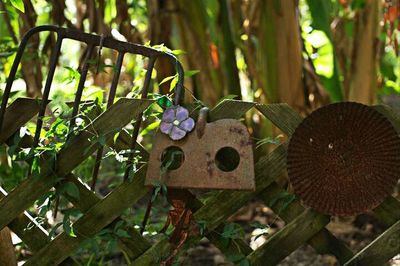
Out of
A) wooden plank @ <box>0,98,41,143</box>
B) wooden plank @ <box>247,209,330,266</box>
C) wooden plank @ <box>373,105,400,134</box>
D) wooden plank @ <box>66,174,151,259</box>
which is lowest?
wooden plank @ <box>247,209,330,266</box>

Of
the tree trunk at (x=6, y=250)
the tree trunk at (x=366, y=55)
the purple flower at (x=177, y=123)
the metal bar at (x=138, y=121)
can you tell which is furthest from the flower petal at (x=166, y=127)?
the tree trunk at (x=366, y=55)

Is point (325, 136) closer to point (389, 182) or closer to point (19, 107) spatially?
point (389, 182)

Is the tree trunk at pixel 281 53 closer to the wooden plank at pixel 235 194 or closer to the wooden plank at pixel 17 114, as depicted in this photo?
the wooden plank at pixel 235 194

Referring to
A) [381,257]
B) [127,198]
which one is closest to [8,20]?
[127,198]

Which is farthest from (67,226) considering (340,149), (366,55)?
(366,55)

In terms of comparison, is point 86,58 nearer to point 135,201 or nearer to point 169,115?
point 169,115

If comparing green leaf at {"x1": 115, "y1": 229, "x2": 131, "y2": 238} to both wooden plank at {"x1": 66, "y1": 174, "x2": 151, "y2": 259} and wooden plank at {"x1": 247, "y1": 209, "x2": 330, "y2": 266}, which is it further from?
wooden plank at {"x1": 247, "y1": 209, "x2": 330, "y2": 266}

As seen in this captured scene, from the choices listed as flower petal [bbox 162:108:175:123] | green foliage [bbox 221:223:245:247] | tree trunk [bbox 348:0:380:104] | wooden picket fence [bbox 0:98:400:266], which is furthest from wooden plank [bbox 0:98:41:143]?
tree trunk [bbox 348:0:380:104]
